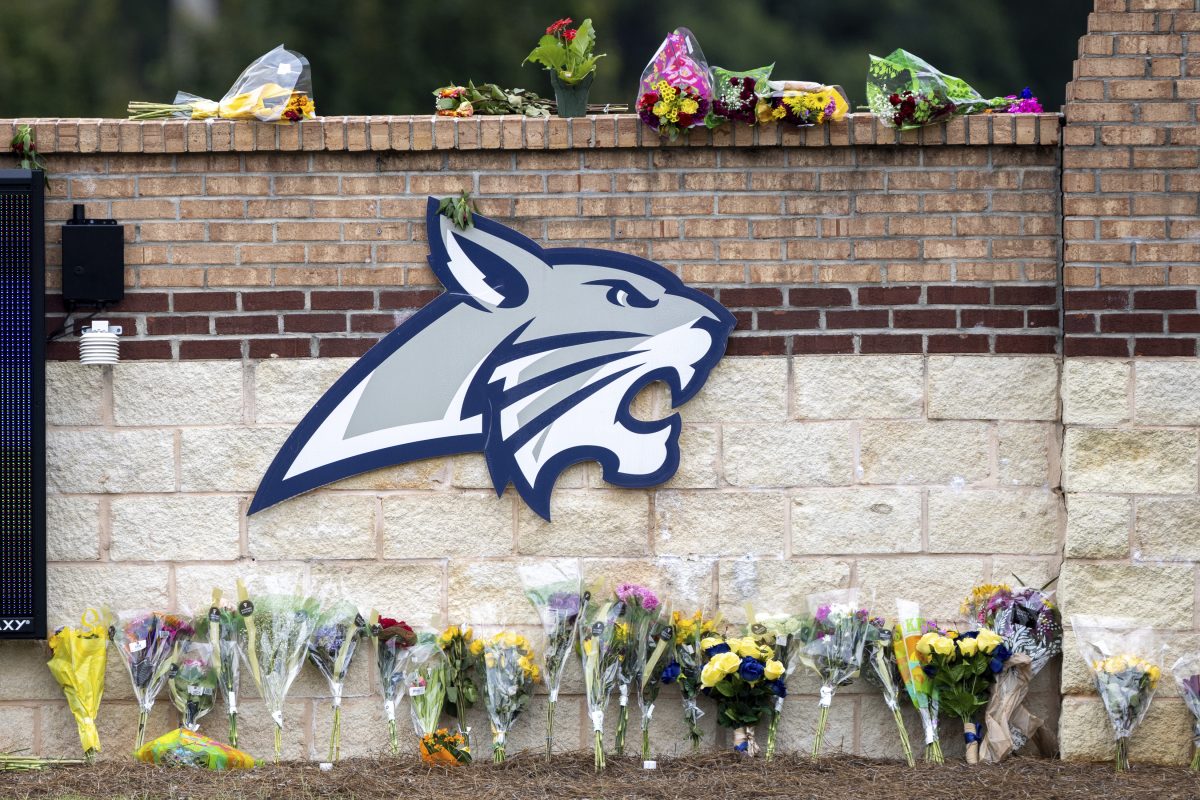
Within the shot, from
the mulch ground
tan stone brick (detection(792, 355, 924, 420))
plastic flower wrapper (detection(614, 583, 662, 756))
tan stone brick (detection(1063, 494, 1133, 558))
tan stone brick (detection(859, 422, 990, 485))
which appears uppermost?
tan stone brick (detection(792, 355, 924, 420))

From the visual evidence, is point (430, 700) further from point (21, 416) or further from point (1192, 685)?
point (1192, 685)

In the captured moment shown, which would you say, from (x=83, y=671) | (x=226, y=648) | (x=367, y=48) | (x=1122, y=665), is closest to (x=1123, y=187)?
(x=1122, y=665)

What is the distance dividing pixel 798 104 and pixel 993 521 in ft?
5.73

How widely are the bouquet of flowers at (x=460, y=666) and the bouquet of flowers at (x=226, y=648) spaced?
78 centimetres

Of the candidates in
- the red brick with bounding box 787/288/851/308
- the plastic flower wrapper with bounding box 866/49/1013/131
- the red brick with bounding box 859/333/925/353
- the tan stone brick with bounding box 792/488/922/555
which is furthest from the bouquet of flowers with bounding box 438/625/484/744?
the plastic flower wrapper with bounding box 866/49/1013/131

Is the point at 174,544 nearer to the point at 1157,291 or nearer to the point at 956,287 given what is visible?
the point at 956,287

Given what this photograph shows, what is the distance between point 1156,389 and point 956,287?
2.70 ft

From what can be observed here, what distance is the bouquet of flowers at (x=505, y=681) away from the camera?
5.45 m

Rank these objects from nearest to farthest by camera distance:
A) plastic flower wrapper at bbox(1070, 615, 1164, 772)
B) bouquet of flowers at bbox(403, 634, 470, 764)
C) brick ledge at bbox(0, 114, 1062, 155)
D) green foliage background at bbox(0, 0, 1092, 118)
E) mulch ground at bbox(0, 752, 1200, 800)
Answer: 1. mulch ground at bbox(0, 752, 1200, 800)
2. plastic flower wrapper at bbox(1070, 615, 1164, 772)
3. bouquet of flowers at bbox(403, 634, 470, 764)
4. brick ledge at bbox(0, 114, 1062, 155)
5. green foliage background at bbox(0, 0, 1092, 118)

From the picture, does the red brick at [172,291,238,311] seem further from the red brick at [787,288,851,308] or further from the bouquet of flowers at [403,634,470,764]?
the red brick at [787,288,851,308]

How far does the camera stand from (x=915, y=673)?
5441 millimetres

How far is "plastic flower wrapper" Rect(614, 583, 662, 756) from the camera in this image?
17.9ft

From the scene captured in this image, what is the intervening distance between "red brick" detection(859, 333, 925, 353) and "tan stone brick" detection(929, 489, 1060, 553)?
1.83ft

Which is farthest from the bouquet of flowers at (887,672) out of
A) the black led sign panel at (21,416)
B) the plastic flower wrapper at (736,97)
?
the black led sign panel at (21,416)
